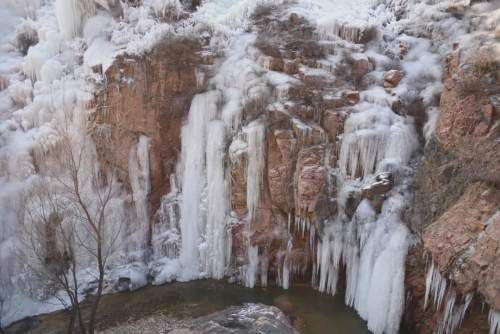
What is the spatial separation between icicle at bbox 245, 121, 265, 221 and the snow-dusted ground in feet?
0.09

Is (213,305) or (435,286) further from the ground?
(435,286)

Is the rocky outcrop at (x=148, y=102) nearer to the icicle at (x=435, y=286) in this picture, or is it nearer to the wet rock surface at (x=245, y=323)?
the wet rock surface at (x=245, y=323)

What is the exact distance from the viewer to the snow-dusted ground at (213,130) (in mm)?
10383

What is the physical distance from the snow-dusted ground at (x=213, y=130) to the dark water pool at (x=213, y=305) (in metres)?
0.32

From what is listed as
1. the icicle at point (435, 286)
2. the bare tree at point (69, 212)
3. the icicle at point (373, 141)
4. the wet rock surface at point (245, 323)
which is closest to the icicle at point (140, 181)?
the bare tree at point (69, 212)

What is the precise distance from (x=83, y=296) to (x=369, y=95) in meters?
9.47

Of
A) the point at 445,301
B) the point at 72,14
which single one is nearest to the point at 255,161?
the point at 445,301

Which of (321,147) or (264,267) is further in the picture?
(264,267)

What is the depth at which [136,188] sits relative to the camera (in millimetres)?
12594

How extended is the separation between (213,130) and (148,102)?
218 cm

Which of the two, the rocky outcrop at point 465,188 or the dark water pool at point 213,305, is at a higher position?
the rocky outcrop at point 465,188

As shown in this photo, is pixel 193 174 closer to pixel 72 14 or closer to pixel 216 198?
pixel 216 198

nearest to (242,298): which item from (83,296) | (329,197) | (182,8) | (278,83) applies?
(329,197)

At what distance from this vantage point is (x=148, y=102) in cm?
1234
